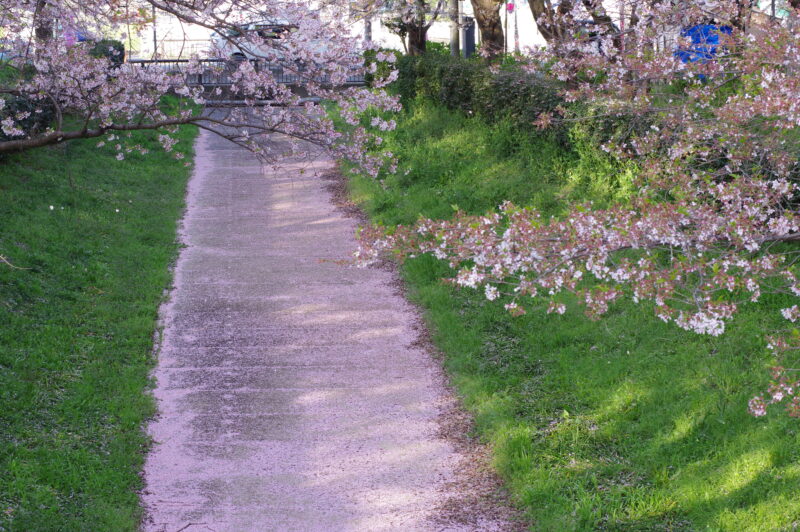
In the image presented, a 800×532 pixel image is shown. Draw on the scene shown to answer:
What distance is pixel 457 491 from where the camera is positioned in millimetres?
5832

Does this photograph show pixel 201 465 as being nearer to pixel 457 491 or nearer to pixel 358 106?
pixel 457 491

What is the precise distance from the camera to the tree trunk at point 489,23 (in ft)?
46.9

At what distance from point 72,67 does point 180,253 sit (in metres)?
4.00

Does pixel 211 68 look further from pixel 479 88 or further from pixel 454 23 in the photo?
pixel 454 23

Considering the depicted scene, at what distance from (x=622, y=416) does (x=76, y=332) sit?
5.54 m

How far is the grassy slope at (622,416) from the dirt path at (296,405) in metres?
0.41

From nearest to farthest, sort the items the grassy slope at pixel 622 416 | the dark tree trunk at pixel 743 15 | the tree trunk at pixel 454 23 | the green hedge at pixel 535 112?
the grassy slope at pixel 622 416, the dark tree trunk at pixel 743 15, the green hedge at pixel 535 112, the tree trunk at pixel 454 23

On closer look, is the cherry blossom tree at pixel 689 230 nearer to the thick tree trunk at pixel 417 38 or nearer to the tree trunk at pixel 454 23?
the tree trunk at pixel 454 23

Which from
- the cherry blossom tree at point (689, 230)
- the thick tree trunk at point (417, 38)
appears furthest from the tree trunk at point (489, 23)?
the cherry blossom tree at point (689, 230)

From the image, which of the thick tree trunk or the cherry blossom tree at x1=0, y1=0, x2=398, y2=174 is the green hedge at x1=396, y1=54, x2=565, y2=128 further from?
the cherry blossom tree at x1=0, y1=0, x2=398, y2=174

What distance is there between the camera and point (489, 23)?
47.9ft

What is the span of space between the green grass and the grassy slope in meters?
3.00

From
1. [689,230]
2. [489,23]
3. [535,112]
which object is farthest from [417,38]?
[689,230]

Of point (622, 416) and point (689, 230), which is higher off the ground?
point (689, 230)
